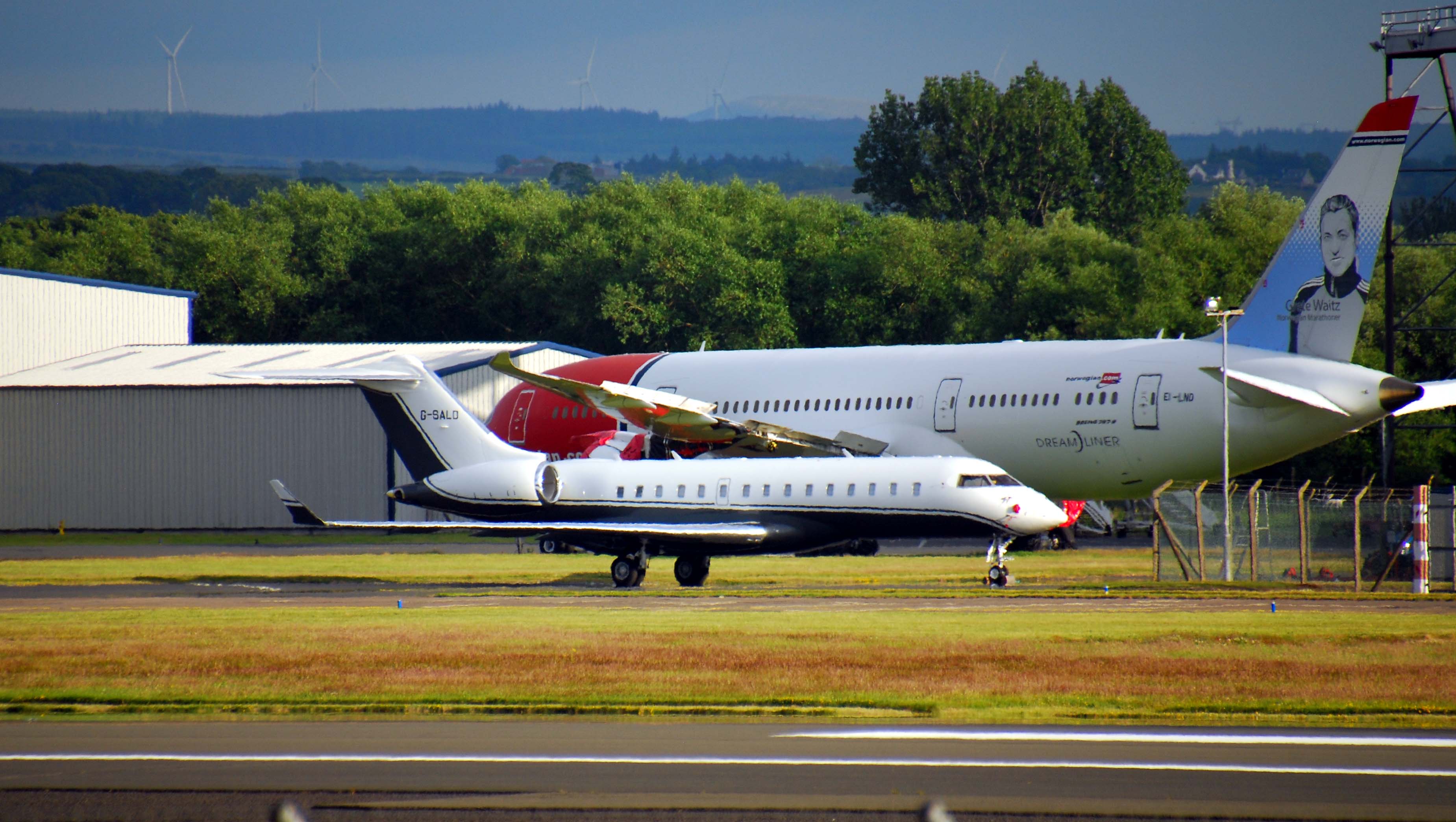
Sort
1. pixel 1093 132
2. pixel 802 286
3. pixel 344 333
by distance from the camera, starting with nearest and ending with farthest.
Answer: pixel 802 286, pixel 344 333, pixel 1093 132

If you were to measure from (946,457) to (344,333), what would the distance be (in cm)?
6603

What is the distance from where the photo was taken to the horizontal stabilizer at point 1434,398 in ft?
109

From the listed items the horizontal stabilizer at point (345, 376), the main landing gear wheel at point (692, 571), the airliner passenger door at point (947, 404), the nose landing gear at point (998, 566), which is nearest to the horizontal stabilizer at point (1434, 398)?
the nose landing gear at point (998, 566)

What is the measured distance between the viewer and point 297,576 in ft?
115

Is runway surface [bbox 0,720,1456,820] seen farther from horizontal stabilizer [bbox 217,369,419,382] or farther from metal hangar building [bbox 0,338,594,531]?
metal hangar building [bbox 0,338,594,531]

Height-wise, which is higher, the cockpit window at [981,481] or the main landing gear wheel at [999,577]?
the cockpit window at [981,481]

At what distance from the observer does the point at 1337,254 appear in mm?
33469

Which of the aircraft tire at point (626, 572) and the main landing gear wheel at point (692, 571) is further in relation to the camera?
the main landing gear wheel at point (692, 571)

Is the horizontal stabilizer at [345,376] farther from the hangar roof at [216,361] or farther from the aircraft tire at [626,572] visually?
the hangar roof at [216,361]

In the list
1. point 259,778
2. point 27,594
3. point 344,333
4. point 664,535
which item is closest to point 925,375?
point 664,535

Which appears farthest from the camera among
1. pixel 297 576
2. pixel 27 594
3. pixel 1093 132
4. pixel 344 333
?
pixel 1093 132

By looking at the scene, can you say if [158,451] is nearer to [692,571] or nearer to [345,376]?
[345,376]

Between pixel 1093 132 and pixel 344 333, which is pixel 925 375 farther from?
pixel 1093 132

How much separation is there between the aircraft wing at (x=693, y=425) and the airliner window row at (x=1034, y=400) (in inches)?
117
